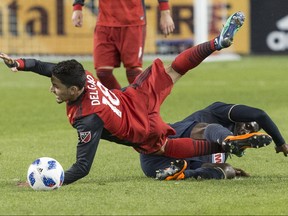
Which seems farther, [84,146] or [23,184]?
[23,184]

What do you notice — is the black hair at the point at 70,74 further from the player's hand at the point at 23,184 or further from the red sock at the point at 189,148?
the red sock at the point at 189,148

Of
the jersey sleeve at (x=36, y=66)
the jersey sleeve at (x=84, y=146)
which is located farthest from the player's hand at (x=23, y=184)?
the jersey sleeve at (x=36, y=66)

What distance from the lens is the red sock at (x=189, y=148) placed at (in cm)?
816

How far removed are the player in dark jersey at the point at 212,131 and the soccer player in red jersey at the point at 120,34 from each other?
351 cm

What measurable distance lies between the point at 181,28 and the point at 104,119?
62.6ft

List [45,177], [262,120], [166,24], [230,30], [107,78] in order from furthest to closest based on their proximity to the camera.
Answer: [166,24], [107,78], [230,30], [262,120], [45,177]

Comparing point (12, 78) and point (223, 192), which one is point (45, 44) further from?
point (223, 192)

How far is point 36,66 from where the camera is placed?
820cm

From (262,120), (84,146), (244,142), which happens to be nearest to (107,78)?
(262,120)

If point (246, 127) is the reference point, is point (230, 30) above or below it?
above

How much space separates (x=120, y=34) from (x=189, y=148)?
14.0 feet

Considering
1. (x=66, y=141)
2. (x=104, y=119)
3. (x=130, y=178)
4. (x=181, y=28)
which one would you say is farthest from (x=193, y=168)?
(x=181, y=28)

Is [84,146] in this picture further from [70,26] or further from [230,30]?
[70,26]

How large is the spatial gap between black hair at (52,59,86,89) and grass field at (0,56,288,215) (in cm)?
81
